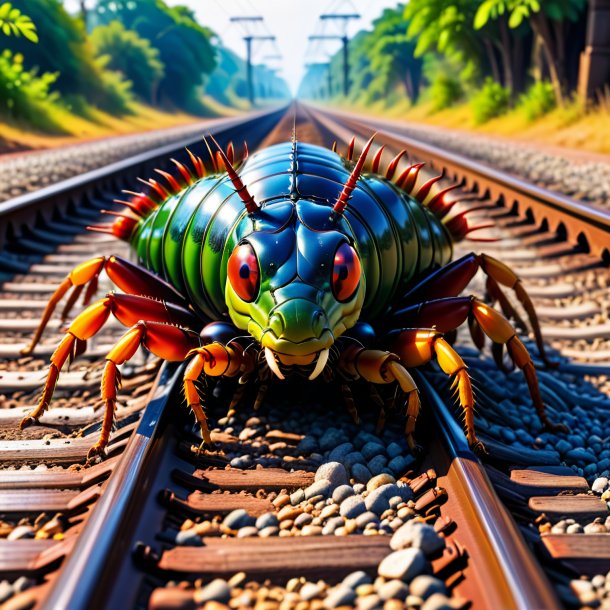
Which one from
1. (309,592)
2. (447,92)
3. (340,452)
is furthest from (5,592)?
(447,92)

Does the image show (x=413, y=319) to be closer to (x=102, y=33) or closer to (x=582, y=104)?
(x=582, y=104)

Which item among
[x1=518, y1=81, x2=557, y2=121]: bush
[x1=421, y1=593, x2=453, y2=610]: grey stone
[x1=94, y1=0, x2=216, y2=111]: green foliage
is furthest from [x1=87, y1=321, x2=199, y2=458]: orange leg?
[x1=94, y1=0, x2=216, y2=111]: green foliage

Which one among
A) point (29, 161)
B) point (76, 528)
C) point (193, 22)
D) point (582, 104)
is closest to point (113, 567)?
point (76, 528)

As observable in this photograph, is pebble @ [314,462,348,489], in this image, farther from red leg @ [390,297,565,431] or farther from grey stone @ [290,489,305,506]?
red leg @ [390,297,565,431]

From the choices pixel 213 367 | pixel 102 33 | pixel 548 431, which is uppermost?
pixel 102 33

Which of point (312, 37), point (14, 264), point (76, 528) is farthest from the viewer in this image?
point (312, 37)

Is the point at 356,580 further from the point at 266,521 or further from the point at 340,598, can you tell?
the point at 266,521
